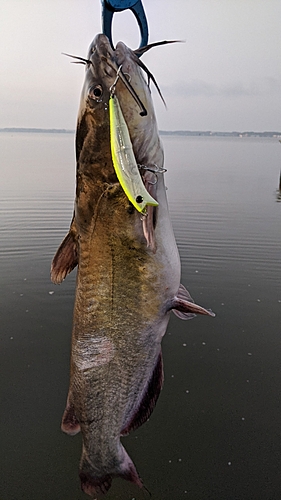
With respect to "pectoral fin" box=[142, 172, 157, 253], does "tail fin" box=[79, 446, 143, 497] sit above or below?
below

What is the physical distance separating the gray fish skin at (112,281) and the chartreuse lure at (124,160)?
0.43 feet

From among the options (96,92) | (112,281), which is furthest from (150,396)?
(96,92)

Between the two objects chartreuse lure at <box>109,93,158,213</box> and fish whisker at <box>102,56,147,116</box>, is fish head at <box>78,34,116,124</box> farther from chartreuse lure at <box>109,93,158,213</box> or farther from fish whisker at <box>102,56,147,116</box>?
chartreuse lure at <box>109,93,158,213</box>

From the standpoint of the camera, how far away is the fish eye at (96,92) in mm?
2232

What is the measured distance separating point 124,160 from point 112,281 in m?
0.78

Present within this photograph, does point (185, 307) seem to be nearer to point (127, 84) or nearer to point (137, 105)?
point (137, 105)

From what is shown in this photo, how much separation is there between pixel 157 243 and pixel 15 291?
6546 mm

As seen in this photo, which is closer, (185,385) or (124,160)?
(124,160)

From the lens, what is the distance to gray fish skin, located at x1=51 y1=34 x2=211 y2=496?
2.27 metres

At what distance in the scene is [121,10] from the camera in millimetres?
2246

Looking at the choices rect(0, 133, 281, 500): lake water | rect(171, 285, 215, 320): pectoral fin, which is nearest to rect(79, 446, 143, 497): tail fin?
rect(171, 285, 215, 320): pectoral fin

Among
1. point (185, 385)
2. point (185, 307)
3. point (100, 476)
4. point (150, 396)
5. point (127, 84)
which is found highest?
point (127, 84)

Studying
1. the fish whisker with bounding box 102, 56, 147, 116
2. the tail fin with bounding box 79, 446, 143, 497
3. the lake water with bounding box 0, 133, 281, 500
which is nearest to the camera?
the fish whisker with bounding box 102, 56, 147, 116

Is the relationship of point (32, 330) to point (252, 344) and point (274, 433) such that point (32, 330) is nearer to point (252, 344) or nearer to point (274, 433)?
point (252, 344)
